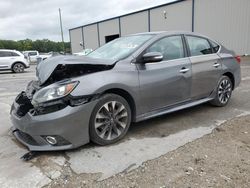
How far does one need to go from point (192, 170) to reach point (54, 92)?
1.83 metres

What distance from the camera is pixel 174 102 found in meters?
4.27

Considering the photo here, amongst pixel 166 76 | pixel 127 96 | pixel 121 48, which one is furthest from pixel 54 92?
pixel 166 76

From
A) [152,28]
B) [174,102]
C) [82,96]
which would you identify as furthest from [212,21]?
[82,96]

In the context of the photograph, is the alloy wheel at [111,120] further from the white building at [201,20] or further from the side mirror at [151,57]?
the white building at [201,20]

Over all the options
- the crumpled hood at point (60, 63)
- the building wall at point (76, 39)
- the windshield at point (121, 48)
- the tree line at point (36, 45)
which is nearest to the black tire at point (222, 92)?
the windshield at point (121, 48)

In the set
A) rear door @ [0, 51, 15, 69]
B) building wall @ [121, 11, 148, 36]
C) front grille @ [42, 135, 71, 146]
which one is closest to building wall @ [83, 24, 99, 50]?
building wall @ [121, 11, 148, 36]

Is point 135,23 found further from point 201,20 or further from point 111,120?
point 111,120

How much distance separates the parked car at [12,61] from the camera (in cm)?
1647

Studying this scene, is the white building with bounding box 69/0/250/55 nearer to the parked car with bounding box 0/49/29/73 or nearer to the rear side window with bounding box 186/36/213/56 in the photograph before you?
the parked car with bounding box 0/49/29/73

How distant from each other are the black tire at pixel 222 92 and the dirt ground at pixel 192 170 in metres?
1.69

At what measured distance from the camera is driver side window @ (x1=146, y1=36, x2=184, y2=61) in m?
4.13

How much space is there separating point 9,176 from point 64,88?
45.2 inches

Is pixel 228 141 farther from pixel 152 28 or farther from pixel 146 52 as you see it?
pixel 152 28

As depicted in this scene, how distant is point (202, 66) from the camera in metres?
4.66
